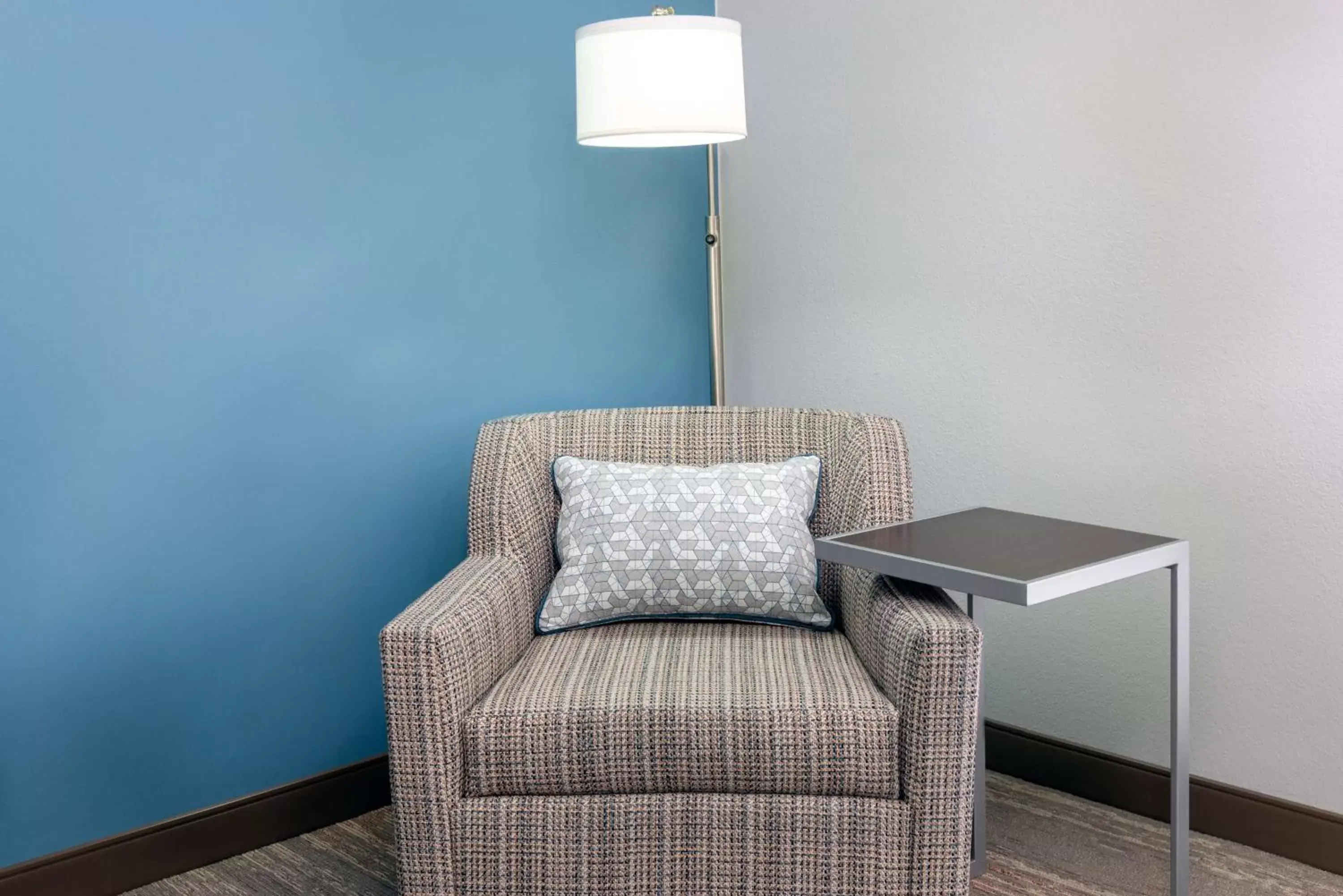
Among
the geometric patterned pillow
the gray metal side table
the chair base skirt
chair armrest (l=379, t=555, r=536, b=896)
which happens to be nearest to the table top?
the gray metal side table

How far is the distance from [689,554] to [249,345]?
89cm

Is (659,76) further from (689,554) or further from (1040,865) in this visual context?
(1040,865)

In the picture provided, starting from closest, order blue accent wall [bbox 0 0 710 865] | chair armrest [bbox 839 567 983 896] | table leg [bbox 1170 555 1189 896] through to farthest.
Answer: chair armrest [bbox 839 567 983 896]
table leg [bbox 1170 555 1189 896]
blue accent wall [bbox 0 0 710 865]

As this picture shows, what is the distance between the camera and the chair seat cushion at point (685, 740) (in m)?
1.67

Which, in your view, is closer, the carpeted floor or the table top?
the table top

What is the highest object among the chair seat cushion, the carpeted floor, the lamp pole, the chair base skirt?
the lamp pole

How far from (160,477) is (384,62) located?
89cm

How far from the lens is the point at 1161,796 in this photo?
90.7 inches

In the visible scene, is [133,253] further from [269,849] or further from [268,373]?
[269,849]

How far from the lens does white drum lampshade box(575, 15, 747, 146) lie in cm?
204

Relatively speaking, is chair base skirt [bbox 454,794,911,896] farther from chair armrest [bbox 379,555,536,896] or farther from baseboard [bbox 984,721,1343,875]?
baseboard [bbox 984,721,1343,875]

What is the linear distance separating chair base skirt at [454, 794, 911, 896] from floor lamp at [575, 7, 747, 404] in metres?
1.09

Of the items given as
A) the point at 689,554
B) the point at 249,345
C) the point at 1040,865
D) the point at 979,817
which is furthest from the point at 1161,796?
the point at 249,345

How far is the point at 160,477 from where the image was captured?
2121mm
